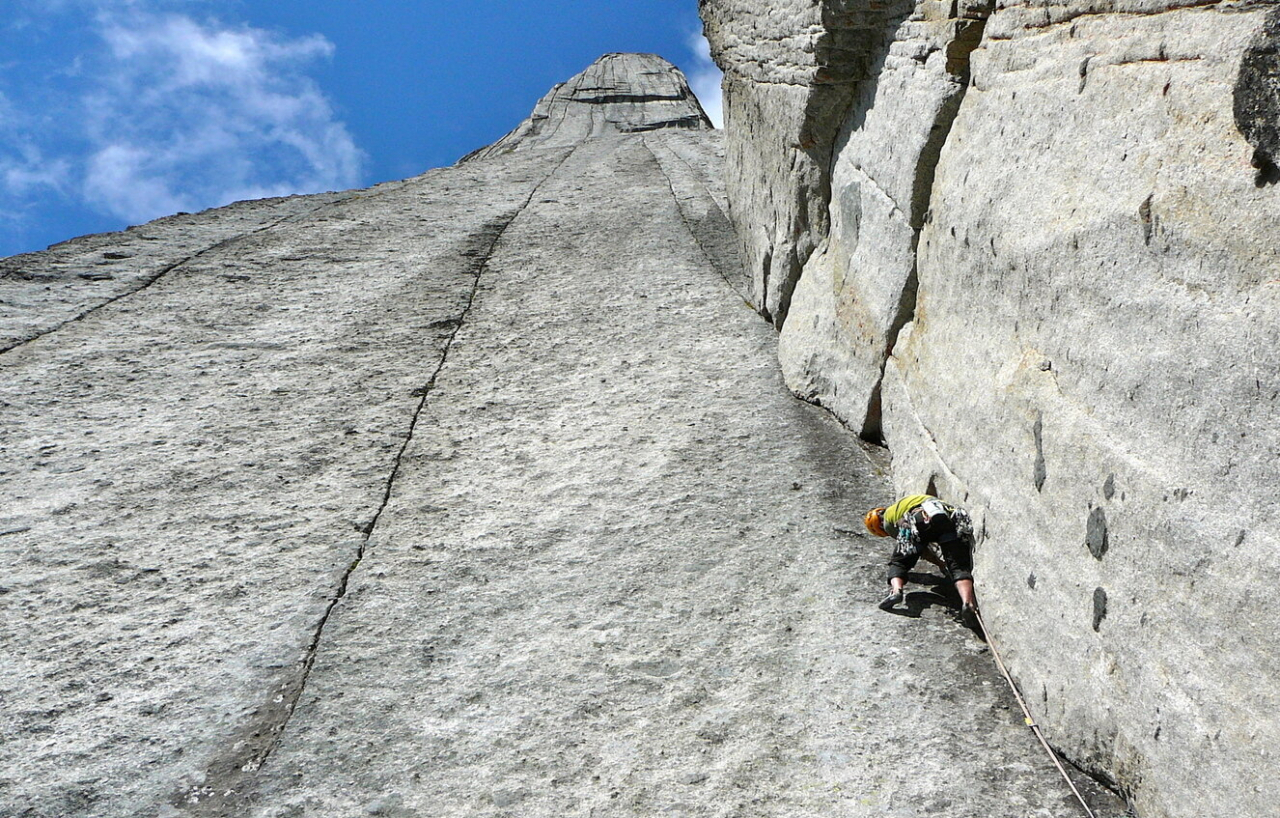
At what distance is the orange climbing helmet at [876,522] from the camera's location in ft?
15.5

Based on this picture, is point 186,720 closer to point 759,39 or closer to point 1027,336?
point 1027,336

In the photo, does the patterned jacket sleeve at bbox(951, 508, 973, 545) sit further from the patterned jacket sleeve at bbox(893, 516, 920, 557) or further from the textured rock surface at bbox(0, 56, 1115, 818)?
the textured rock surface at bbox(0, 56, 1115, 818)

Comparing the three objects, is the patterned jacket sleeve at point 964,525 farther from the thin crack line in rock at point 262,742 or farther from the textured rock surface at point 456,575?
the thin crack line in rock at point 262,742

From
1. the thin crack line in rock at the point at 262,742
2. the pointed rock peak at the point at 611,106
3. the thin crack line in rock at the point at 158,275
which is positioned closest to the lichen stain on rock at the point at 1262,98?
the thin crack line in rock at the point at 262,742

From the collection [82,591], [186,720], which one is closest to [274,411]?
[82,591]

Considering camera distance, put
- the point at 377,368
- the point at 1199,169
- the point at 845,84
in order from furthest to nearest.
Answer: the point at 377,368 < the point at 845,84 < the point at 1199,169

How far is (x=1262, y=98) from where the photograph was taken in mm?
2596

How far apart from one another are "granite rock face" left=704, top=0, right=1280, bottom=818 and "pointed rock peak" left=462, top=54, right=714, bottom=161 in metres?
15.1

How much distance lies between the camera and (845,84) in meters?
6.02

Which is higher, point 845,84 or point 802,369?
point 845,84

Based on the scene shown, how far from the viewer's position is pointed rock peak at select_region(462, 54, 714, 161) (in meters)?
21.3

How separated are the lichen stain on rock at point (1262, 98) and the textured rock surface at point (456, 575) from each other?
2124mm

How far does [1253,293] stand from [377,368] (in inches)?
215

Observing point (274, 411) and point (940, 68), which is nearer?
point (940, 68)
